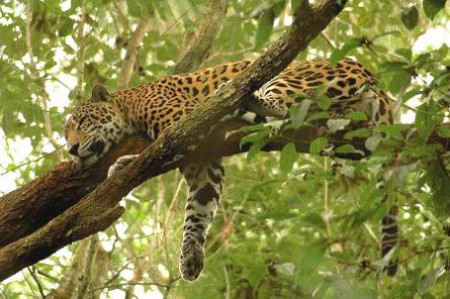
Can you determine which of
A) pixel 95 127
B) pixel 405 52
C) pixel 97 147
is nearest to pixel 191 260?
pixel 97 147

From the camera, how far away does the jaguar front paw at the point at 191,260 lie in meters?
6.03

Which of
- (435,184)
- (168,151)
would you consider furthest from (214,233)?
(435,184)

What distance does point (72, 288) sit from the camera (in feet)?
20.4

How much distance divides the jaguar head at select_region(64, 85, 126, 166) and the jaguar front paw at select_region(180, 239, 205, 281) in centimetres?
99

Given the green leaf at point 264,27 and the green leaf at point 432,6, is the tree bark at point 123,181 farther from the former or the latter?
the green leaf at point 432,6

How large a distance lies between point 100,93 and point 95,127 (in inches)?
14.8

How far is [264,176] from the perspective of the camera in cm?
891

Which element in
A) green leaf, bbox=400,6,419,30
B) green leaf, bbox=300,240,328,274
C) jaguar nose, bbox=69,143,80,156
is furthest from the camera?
jaguar nose, bbox=69,143,80,156

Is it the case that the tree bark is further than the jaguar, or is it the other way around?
the jaguar

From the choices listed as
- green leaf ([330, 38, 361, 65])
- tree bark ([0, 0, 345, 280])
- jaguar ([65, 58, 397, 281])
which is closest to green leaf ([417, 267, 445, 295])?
green leaf ([330, 38, 361, 65])

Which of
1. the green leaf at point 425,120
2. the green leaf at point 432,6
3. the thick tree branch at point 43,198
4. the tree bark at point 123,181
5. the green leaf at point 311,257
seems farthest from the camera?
the thick tree branch at point 43,198

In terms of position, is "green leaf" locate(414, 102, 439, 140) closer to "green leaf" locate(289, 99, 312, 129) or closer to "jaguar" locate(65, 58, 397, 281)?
"green leaf" locate(289, 99, 312, 129)

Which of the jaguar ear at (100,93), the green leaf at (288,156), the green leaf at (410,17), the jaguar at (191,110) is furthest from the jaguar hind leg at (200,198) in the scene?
the green leaf at (410,17)

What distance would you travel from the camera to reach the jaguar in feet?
19.7
